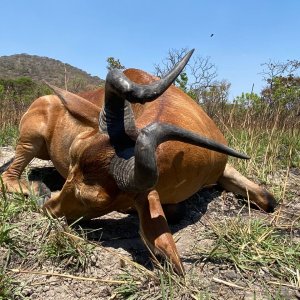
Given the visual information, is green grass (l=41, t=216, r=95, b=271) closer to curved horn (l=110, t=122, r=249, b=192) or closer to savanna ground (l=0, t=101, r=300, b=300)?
savanna ground (l=0, t=101, r=300, b=300)

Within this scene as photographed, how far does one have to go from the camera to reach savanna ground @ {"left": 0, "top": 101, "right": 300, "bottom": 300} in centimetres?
308

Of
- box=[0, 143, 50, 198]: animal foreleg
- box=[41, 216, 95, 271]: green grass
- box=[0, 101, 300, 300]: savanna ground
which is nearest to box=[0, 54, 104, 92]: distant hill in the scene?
box=[0, 143, 50, 198]: animal foreleg

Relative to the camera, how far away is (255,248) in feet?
11.9

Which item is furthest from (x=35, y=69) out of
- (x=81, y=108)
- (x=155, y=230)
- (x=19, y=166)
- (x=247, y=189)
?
(x=155, y=230)

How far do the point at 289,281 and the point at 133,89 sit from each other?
5.32 feet

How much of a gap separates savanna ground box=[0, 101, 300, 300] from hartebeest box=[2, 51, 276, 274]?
0.63 feet

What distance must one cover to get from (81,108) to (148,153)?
51.0 inches

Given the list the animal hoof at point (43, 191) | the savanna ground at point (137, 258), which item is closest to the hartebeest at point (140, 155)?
the savanna ground at point (137, 258)

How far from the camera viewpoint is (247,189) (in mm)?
4879

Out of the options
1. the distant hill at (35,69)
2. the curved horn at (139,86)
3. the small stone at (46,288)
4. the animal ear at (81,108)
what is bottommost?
the small stone at (46,288)

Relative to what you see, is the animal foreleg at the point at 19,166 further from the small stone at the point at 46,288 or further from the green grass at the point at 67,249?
the small stone at the point at 46,288

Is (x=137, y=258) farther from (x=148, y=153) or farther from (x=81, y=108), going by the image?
(x=81, y=108)

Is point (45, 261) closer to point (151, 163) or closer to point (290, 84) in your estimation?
point (151, 163)

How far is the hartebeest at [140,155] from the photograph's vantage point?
294cm
